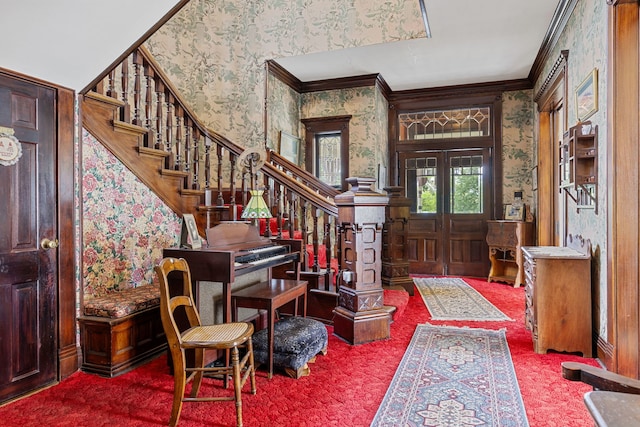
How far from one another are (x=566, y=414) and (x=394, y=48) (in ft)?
15.7

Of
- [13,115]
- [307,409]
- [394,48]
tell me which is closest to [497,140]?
[394,48]

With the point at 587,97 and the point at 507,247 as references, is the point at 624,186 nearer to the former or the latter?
the point at 587,97

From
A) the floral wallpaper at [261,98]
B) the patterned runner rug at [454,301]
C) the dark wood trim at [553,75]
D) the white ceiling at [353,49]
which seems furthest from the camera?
the patterned runner rug at [454,301]

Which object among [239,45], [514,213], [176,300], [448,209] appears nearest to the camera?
[176,300]

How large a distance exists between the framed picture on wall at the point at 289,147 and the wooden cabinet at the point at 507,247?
347 centimetres

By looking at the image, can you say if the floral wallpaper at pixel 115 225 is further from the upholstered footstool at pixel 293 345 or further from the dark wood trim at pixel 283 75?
the dark wood trim at pixel 283 75

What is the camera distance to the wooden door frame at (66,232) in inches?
111

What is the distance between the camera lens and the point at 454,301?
17.3 ft

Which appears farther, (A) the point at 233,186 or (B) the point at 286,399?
(A) the point at 233,186

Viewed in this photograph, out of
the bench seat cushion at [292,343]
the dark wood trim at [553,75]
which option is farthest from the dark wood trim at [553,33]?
the bench seat cushion at [292,343]

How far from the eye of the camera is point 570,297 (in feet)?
11.0

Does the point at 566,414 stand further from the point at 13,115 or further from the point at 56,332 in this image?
the point at 13,115

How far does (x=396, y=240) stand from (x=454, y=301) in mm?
1098

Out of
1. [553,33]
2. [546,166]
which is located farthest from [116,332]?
[546,166]
